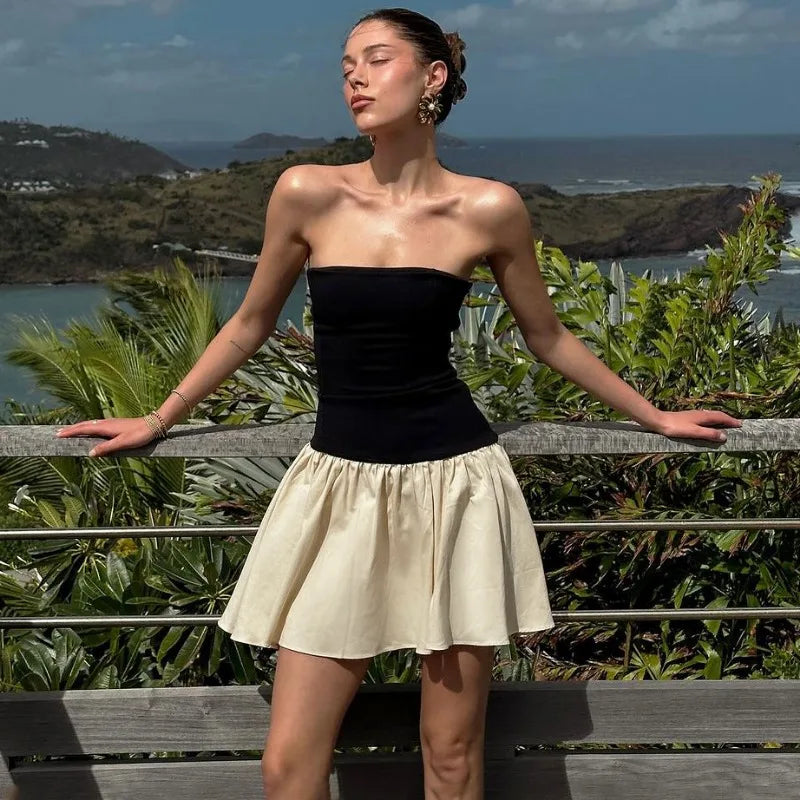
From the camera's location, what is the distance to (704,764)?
2.57 metres

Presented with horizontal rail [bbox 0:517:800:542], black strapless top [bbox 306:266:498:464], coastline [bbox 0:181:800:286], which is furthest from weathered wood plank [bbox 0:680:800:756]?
coastline [bbox 0:181:800:286]

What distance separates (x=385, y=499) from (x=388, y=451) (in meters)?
0.09

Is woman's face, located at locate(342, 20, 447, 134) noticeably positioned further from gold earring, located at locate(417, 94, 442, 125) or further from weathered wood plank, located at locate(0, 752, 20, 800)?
weathered wood plank, located at locate(0, 752, 20, 800)

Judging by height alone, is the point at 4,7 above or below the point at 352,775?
above

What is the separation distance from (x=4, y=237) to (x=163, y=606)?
48.1m

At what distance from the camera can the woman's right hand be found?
222 centimetres

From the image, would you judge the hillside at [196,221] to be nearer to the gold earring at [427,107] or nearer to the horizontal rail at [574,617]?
the horizontal rail at [574,617]

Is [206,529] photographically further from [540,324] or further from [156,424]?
[540,324]

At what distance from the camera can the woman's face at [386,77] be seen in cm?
196

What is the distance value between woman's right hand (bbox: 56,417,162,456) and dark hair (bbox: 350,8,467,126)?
0.84m

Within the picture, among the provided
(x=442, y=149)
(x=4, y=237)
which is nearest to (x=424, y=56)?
(x=442, y=149)

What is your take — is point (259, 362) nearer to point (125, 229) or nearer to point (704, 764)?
point (704, 764)

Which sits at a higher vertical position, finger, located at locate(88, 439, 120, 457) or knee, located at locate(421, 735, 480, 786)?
finger, located at locate(88, 439, 120, 457)

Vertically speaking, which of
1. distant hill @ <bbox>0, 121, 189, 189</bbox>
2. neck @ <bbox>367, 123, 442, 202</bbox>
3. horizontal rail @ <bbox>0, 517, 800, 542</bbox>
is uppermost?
distant hill @ <bbox>0, 121, 189, 189</bbox>
